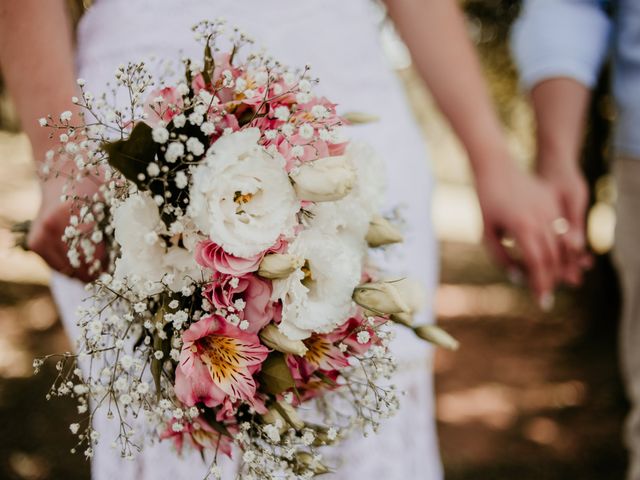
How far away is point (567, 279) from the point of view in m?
2.08

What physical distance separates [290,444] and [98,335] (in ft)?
1.18

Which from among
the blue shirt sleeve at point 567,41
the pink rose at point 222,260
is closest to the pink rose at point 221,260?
the pink rose at point 222,260

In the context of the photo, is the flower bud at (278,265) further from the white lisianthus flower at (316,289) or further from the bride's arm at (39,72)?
the bride's arm at (39,72)

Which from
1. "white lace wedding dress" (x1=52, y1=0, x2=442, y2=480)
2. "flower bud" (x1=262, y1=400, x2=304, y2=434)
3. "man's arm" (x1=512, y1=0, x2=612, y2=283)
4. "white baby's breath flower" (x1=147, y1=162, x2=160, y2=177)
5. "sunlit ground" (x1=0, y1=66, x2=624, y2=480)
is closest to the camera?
"white baby's breath flower" (x1=147, y1=162, x2=160, y2=177)

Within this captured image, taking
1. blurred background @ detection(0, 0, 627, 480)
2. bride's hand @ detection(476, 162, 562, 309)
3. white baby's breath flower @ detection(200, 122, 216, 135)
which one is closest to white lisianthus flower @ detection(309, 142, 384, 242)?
white baby's breath flower @ detection(200, 122, 216, 135)

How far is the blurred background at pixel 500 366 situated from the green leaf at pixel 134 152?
1.86m

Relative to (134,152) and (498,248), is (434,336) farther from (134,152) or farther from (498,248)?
(498,248)

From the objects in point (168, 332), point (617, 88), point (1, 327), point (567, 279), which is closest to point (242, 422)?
point (168, 332)

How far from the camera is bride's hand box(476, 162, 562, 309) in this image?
1.88m

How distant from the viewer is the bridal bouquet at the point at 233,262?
3.33 feet

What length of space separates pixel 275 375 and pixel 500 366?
13.2ft

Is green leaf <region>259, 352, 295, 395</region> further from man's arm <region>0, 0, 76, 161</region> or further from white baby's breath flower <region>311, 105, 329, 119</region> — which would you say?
man's arm <region>0, 0, 76, 161</region>

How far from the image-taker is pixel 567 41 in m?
2.31

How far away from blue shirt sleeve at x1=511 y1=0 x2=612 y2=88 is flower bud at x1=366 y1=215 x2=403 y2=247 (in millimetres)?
1419
